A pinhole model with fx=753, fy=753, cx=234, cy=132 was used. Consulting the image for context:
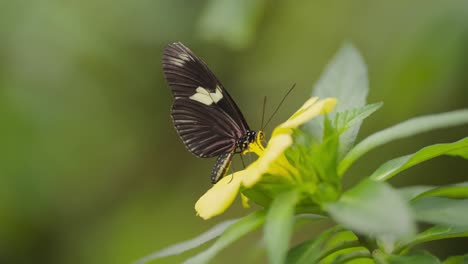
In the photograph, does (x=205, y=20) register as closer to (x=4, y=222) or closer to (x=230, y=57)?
(x=230, y=57)

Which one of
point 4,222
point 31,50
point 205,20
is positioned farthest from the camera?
point 4,222

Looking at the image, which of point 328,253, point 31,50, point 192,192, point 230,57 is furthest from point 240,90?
point 328,253

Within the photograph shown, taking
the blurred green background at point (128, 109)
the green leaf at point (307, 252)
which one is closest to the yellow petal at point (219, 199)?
the green leaf at point (307, 252)

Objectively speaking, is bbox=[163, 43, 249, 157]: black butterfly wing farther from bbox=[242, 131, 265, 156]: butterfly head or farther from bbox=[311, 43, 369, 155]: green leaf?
bbox=[311, 43, 369, 155]: green leaf

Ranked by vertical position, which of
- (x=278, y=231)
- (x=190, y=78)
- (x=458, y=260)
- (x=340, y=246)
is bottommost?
(x=458, y=260)

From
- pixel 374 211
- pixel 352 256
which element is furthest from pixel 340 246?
pixel 374 211

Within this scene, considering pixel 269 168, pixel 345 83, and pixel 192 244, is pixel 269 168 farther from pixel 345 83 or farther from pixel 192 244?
pixel 345 83

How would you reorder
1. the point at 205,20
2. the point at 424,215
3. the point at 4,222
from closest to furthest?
the point at 424,215, the point at 205,20, the point at 4,222

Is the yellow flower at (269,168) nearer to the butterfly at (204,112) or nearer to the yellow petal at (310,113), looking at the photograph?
the yellow petal at (310,113)
